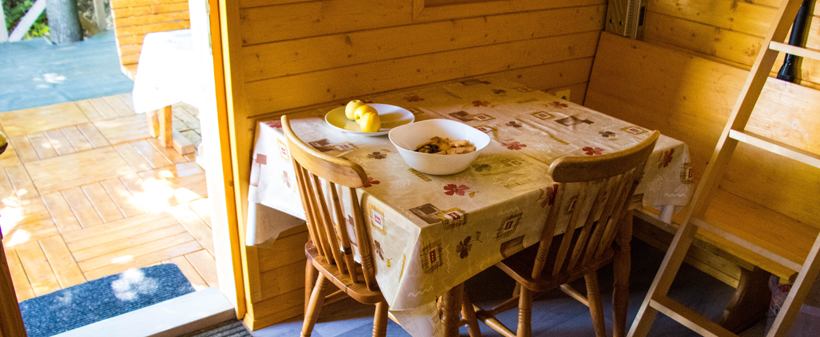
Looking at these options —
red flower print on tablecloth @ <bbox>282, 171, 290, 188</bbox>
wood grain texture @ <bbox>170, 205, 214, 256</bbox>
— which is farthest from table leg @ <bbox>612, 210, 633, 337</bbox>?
wood grain texture @ <bbox>170, 205, 214, 256</bbox>

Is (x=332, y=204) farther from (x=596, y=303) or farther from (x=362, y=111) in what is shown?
(x=596, y=303)

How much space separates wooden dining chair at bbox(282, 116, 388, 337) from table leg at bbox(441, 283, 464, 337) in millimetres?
166

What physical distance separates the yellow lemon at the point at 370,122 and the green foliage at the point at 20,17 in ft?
18.0

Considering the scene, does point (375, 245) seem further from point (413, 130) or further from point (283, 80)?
point (283, 80)

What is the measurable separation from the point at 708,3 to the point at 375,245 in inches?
67.1

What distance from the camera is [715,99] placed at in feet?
7.58

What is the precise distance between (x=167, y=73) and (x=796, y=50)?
2652 millimetres

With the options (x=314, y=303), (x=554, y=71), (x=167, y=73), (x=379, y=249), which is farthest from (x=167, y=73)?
(x=379, y=249)

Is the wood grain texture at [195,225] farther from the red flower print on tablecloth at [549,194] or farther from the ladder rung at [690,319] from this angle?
the ladder rung at [690,319]

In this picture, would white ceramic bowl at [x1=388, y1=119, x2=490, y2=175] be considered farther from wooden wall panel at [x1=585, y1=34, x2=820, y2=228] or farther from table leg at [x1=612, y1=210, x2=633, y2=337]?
wooden wall panel at [x1=585, y1=34, x2=820, y2=228]

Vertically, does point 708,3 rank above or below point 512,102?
above

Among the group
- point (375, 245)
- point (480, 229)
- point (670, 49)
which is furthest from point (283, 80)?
point (670, 49)

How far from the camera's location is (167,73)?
3061 millimetres

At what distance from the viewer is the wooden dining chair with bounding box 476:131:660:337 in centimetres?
140
